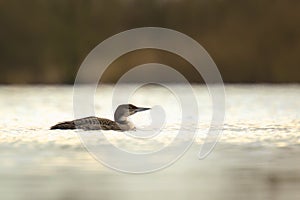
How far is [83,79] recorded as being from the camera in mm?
16891

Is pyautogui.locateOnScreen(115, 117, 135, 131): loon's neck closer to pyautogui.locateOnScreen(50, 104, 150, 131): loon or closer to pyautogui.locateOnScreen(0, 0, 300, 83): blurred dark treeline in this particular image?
pyautogui.locateOnScreen(50, 104, 150, 131): loon

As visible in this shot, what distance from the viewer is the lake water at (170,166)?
6.38 metres

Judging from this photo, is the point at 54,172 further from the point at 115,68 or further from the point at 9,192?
the point at 115,68

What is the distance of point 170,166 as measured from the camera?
7.46 metres

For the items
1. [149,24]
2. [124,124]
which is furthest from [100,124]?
[149,24]

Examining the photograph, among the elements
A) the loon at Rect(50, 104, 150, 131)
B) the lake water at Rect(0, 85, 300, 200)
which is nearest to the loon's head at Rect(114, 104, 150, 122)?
the loon at Rect(50, 104, 150, 131)

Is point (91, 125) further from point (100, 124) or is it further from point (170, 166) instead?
point (170, 166)

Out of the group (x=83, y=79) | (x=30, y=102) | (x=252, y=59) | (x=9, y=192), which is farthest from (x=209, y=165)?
(x=83, y=79)

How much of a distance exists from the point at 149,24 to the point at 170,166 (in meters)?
9.25

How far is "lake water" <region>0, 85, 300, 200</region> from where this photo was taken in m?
6.38

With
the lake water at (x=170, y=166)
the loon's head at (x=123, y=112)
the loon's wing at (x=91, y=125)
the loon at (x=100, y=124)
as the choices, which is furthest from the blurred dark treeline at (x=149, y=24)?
the loon's wing at (x=91, y=125)

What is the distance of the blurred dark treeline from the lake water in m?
3.12

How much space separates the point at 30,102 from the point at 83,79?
3558mm

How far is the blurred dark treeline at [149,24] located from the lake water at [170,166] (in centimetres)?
312
